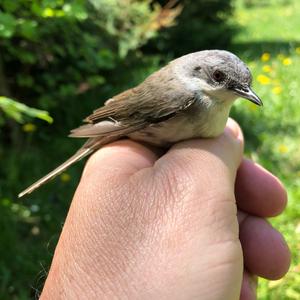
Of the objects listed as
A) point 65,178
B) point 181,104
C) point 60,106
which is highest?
point 181,104

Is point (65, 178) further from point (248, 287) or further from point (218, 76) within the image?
point (248, 287)

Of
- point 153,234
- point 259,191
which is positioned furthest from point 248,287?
point 153,234

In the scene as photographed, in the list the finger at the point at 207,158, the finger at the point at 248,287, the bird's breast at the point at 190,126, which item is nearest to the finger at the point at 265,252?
the finger at the point at 248,287

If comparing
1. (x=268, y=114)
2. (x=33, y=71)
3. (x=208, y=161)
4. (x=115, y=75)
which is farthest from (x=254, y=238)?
(x=115, y=75)

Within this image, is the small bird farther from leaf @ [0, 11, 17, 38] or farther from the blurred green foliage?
leaf @ [0, 11, 17, 38]

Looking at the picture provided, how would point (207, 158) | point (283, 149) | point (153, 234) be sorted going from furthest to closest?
point (283, 149), point (207, 158), point (153, 234)

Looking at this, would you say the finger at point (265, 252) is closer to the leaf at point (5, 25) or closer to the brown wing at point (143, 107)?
the brown wing at point (143, 107)

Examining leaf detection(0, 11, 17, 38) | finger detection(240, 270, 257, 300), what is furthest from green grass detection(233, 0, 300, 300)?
leaf detection(0, 11, 17, 38)
